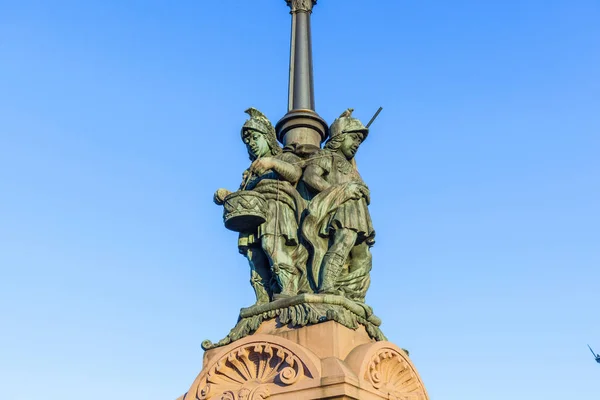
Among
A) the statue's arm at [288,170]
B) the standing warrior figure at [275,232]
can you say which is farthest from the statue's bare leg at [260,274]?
the statue's arm at [288,170]

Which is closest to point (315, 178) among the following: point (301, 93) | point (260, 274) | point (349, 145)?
point (349, 145)

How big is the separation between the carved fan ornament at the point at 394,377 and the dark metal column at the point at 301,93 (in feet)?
10.3

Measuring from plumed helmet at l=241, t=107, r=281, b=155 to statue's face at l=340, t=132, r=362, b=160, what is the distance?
852 millimetres

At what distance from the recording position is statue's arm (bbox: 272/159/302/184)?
926 cm

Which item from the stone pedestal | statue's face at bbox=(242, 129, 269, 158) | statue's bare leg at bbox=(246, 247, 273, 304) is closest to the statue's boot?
the stone pedestal

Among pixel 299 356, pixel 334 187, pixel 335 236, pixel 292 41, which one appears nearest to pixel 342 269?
pixel 335 236

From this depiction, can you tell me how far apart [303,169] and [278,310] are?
1.98 metres

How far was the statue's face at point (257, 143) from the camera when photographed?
9805 mm

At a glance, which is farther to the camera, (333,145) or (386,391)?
(333,145)

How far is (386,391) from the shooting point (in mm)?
7875

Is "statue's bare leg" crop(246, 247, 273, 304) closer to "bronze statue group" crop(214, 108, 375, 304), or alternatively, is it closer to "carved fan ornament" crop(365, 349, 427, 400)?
"bronze statue group" crop(214, 108, 375, 304)

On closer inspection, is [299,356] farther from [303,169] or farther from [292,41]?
[292,41]

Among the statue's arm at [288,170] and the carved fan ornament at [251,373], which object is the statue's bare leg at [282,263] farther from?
the carved fan ornament at [251,373]

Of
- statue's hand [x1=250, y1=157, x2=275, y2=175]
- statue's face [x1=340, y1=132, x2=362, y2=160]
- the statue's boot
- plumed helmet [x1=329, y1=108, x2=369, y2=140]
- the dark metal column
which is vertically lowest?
the statue's boot
